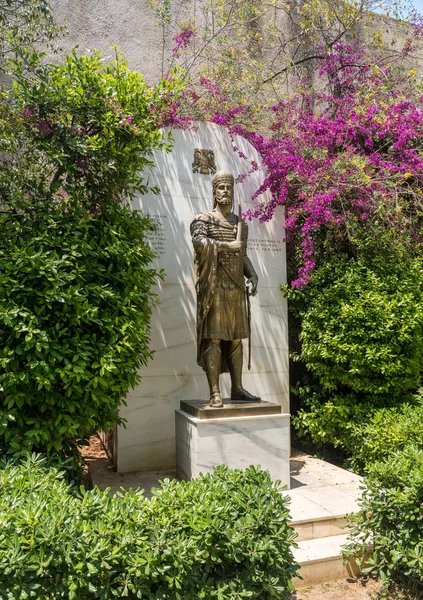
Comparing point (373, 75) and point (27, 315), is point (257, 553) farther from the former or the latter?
point (373, 75)

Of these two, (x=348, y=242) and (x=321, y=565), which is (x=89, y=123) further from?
(x=321, y=565)

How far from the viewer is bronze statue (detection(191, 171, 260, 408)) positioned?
4672mm

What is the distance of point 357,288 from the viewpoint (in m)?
5.63

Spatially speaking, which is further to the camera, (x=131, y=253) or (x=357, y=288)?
(x=357, y=288)

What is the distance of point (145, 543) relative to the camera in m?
2.52

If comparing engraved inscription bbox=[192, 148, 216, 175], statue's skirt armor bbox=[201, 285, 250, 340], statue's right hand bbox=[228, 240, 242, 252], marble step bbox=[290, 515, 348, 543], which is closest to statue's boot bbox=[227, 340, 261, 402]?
statue's skirt armor bbox=[201, 285, 250, 340]

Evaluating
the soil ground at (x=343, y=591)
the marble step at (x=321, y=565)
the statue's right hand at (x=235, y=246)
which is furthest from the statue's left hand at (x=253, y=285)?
the soil ground at (x=343, y=591)

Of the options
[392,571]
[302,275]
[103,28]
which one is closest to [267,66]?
[103,28]

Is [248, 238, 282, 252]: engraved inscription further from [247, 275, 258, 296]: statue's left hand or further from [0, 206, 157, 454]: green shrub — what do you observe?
[0, 206, 157, 454]: green shrub

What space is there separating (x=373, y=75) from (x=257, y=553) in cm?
742

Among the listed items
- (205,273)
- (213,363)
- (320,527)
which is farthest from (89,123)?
(320,527)

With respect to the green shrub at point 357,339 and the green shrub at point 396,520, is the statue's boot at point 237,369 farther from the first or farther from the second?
the green shrub at point 396,520

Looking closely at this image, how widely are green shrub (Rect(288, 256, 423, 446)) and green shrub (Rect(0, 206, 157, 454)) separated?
2.51m

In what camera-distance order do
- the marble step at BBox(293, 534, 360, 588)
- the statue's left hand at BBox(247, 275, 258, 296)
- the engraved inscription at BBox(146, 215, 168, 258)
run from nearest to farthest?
the marble step at BBox(293, 534, 360, 588), the statue's left hand at BBox(247, 275, 258, 296), the engraved inscription at BBox(146, 215, 168, 258)
